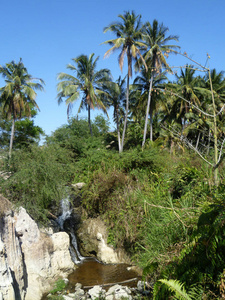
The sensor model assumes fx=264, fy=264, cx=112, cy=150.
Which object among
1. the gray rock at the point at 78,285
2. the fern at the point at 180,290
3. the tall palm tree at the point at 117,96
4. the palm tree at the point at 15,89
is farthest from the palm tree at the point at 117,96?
the fern at the point at 180,290

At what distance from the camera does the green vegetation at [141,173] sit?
405 centimetres

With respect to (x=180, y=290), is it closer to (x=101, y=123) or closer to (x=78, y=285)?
(x=78, y=285)

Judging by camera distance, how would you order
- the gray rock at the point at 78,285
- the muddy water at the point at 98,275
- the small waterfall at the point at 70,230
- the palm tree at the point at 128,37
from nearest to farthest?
1. the gray rock at the point at 78,285
2. the muddy water at the point at 98,275
3. the small waterfall at the point at 70,230
4. the palm tree at the point at 128,37

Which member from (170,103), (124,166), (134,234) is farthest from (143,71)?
(134,234)

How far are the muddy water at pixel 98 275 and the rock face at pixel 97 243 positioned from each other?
30cm

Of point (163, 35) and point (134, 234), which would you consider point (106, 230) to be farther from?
point (163, 35)

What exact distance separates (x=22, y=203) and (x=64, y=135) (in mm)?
9984

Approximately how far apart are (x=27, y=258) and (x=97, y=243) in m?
3.46

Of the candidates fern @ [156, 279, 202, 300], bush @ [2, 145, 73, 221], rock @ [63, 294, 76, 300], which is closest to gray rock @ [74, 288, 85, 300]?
rock @ [63, 294, 76, 300]

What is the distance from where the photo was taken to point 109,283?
8.55 m

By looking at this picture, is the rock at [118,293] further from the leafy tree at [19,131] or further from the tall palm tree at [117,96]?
the leafy tree at [19,131]

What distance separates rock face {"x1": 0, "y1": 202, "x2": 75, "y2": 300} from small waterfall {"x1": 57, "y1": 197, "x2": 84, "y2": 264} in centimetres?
105

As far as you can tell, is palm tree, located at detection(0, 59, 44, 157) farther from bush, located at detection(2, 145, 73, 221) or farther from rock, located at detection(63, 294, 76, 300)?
rock, located at detection(63, 294, 76, 300)

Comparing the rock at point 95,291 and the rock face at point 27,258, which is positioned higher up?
the rock face at point 27,258
